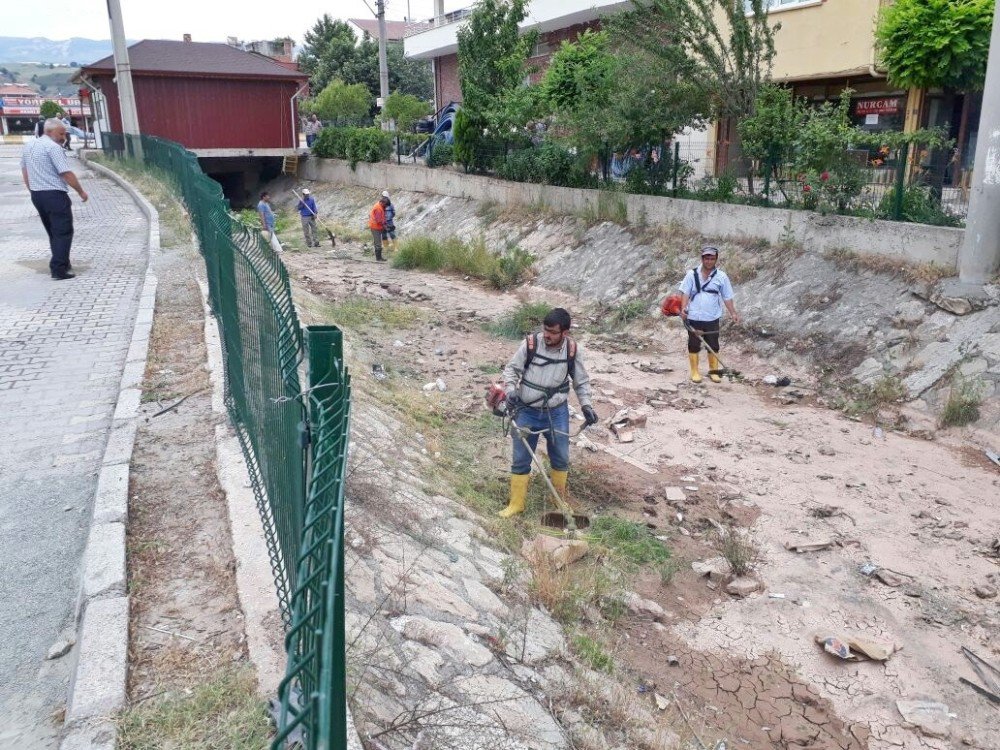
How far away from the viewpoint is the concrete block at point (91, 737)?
2773 mm

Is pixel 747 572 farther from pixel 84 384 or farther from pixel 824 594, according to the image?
pixel 84 384

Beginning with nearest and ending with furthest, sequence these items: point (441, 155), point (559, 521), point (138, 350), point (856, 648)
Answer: point (856, 648)
point (559, 521)
point (138, 350)
point (441, 155)

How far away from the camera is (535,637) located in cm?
450

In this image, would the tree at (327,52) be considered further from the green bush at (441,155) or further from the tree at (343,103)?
the green bush at (441,155)

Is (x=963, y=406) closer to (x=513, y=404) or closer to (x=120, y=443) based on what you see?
(x=513, y=404)

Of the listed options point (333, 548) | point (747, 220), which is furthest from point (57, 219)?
point (747, 220)

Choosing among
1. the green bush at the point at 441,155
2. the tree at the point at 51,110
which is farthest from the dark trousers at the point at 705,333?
the tree at the point at 51,110

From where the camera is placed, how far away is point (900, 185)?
35.3 ft

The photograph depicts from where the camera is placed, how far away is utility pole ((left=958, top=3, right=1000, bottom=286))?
9070 mm

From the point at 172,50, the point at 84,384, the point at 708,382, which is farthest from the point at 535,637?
the point at 172,50

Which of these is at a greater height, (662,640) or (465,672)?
(465,672)

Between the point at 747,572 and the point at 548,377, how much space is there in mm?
2014

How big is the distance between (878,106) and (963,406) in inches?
483

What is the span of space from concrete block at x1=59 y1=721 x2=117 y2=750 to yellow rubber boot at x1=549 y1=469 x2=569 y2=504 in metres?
4.26
